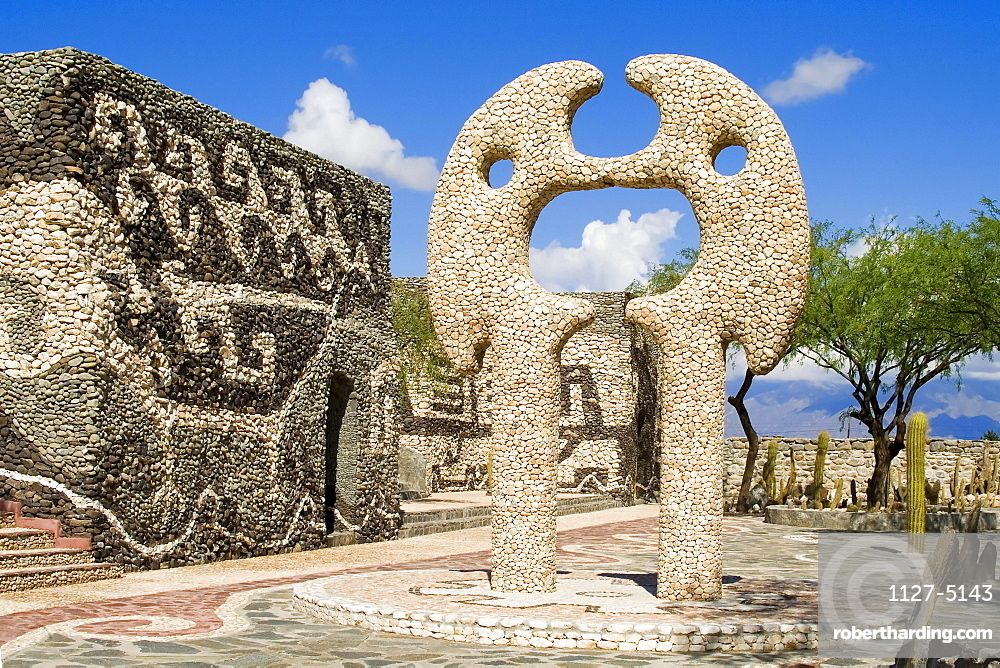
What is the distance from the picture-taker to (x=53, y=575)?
11.0 m

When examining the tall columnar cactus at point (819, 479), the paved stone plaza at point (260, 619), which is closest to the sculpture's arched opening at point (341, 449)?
the paved stone plaza at point (260, 619)

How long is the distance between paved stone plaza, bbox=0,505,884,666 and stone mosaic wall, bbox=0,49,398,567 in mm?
817

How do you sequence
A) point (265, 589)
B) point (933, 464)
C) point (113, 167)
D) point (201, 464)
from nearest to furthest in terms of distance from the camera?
1. point (265, 589)
2. point (113, 167)
3. point (201, 464)
4. point (933, 464)

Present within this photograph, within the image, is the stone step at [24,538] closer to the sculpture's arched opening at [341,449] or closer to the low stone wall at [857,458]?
the sculpture's arched opening at [341,449]

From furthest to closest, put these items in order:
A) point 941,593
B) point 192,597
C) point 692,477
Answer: point 192,597 < point 692,477 < point 941,593

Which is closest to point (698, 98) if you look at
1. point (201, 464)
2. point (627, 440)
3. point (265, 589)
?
point (265, 589)

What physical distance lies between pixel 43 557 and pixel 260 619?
130 inches

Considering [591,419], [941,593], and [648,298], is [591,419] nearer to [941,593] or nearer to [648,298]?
[648,298]

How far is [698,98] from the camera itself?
9719 millimetres

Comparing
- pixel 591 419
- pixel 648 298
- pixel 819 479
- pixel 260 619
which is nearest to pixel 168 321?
pixel 260 619

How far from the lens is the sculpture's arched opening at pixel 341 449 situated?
16172 millimetres

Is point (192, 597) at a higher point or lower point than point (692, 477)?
lower

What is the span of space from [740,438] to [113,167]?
793 inches

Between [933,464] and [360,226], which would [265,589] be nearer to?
[360,226]
